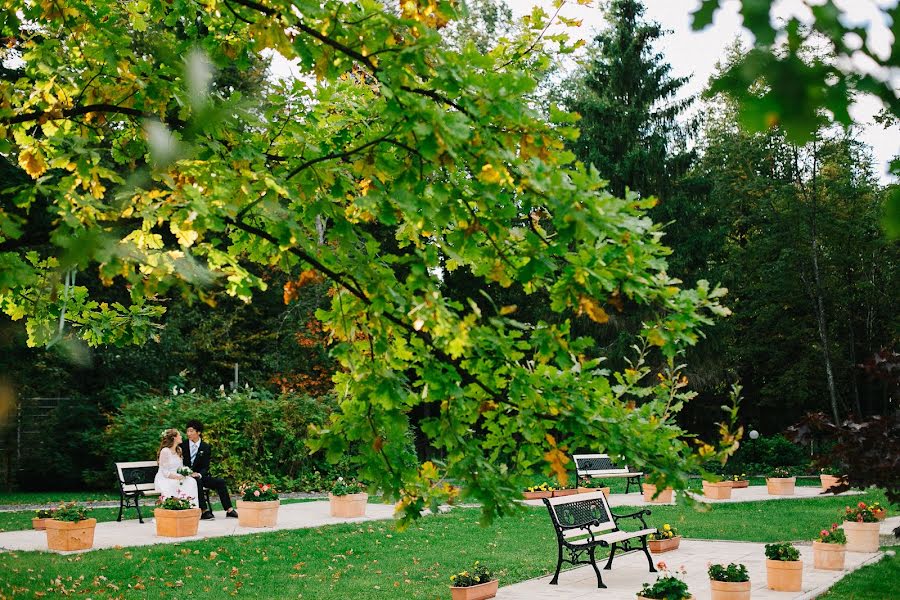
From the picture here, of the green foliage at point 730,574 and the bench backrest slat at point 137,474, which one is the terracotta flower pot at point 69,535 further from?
the green foliage at point 730,574

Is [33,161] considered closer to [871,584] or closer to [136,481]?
[871,584]

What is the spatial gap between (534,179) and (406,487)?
185 cm

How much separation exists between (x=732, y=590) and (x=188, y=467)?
26.5 ft

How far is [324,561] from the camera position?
9680mm

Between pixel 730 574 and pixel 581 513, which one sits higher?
pixel 581 513

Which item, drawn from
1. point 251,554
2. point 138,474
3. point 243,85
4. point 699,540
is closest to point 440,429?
point 251,554

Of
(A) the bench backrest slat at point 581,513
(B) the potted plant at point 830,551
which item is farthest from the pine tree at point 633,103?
(B) the potted plant at point 830,551

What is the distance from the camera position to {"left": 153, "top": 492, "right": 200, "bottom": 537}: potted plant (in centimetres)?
1090

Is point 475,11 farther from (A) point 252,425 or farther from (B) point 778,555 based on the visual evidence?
(B) point 778,555

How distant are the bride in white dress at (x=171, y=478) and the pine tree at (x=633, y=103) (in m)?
18.2

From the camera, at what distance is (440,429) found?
4141 millimetres

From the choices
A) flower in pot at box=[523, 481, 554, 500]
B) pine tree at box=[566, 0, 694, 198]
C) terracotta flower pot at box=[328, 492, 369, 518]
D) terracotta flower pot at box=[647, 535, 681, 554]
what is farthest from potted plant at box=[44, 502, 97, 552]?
pine tree at box=[566, 0, 694, 198]

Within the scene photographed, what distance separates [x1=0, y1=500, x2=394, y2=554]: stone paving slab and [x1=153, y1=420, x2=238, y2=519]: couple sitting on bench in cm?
41

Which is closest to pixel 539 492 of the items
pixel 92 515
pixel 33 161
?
pixel 92 515
